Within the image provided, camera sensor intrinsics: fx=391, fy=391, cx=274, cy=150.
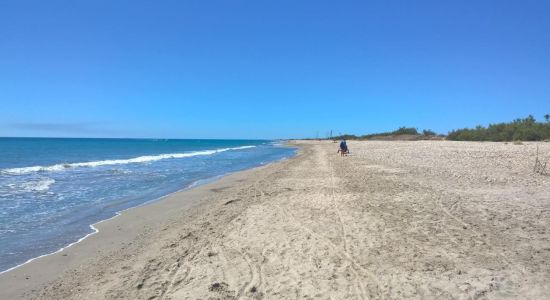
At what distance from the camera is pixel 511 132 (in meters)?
53.1

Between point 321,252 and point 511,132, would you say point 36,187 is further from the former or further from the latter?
point 511,132

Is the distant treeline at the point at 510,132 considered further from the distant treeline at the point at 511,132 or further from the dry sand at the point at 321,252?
the dry sand at the point at 321,252

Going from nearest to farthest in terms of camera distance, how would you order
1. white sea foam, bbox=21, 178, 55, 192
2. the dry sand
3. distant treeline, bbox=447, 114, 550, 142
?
the dry sand
white sea foam, bbox=21, 178, 55, 192
distant treeline, bbox=447, 114, 550, 142

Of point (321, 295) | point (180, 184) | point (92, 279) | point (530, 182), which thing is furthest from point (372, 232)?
point (180, 184)

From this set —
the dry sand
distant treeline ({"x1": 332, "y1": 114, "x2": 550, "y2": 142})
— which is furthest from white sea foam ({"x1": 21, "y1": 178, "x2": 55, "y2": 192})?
distant treeline ({"x1": 332, "y1": 114, "x2": 550, "y2": 142})

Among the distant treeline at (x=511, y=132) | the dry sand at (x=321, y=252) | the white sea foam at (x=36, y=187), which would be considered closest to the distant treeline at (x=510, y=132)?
the distant treeline at (x=511, y=132)

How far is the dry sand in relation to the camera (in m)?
5.15

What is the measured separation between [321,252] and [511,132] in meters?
56.3

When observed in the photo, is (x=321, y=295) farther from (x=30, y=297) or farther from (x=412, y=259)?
(x=30, y=297)

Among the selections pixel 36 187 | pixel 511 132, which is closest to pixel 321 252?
Answer: pixel 36 187

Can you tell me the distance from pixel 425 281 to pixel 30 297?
546 cm

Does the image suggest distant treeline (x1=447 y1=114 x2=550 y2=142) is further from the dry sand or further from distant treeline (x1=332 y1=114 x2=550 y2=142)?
the dry sand

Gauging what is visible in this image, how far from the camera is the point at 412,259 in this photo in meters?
6.00

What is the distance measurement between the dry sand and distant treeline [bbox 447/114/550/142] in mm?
43448
